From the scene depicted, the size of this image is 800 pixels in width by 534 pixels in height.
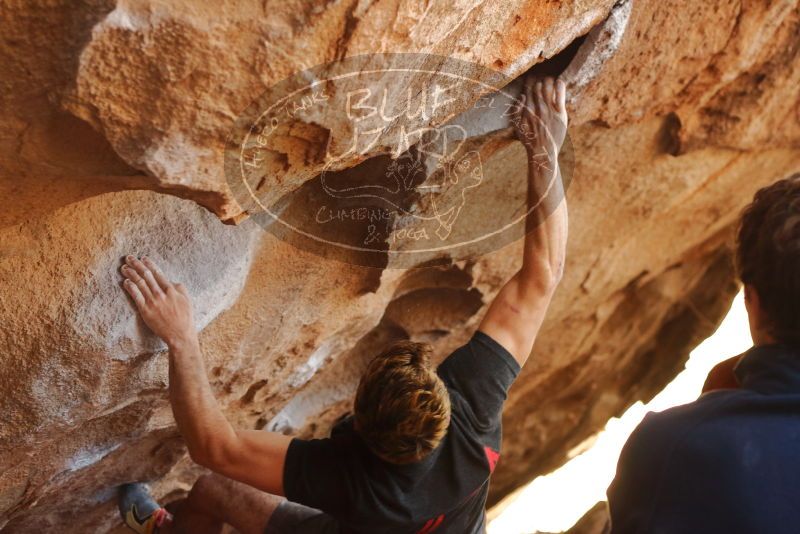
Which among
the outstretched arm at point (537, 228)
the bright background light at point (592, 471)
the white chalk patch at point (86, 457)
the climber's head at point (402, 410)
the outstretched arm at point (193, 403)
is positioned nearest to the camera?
the climber's head at point (402, 410)

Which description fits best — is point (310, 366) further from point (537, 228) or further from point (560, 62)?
point (560, 62)

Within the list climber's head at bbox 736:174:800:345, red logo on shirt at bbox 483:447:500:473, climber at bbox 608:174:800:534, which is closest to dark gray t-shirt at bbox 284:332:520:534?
red logo on shirt at bbox 483:447:500:473

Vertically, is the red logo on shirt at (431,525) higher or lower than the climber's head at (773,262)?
lower

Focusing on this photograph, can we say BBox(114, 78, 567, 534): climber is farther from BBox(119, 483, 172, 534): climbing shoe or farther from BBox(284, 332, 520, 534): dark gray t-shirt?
BBox(119, 483, 172, 534): climbing shoe

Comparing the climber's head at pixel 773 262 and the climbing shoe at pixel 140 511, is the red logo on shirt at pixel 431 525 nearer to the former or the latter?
the climber's head at pixel 773 262

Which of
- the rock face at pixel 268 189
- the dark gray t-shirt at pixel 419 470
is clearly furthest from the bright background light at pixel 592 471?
the dark gray t-shirt at pixel 419 470

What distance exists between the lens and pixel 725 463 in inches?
33.8

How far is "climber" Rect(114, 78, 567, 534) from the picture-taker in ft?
3.83

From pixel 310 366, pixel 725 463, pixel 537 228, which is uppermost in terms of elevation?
pixel 310 366

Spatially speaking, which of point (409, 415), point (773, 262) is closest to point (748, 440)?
point (773, 262)

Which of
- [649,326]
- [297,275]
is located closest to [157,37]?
[297,275]

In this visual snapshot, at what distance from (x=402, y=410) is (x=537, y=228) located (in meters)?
0.54

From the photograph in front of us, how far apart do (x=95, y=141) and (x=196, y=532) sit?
Answer: 3.97ft

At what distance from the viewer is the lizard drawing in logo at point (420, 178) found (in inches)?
60.9
